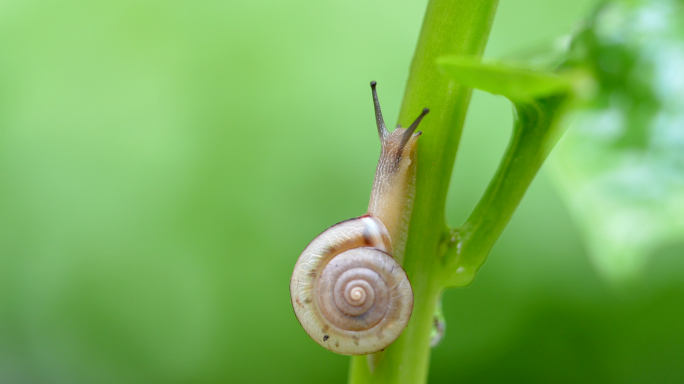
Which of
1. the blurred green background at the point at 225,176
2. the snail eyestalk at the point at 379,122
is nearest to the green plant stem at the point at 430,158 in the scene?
the snail eyestalk at the point at 379,122

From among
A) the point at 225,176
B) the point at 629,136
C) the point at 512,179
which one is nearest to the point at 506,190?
the point at 512,179

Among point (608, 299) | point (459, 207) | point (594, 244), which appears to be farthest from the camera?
point (459, 207)

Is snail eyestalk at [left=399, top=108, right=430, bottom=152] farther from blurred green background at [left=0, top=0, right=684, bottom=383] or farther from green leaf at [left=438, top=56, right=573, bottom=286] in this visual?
blurred green background at [left=0, top=0, right=684, bottom=383]

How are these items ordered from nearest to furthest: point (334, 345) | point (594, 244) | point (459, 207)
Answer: point (594, 244) → point (334, 345) → point (459, 207)

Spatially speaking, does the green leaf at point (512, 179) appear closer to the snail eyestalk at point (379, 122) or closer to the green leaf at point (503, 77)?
the green leaf at point (503, 77)

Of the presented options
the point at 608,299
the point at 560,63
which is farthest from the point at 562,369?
the point at 560,63

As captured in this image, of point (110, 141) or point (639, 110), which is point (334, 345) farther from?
point (110, 141)

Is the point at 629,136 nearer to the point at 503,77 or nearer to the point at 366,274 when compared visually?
the point at 503,77
